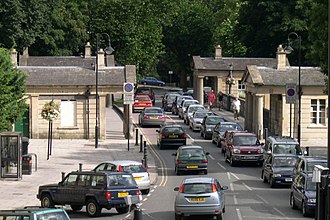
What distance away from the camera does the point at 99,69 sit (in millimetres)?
65562

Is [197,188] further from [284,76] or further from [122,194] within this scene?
[284,76]

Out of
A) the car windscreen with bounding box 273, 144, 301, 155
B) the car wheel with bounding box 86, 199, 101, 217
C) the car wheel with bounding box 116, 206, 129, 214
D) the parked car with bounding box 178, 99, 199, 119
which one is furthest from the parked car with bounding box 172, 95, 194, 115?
the car wheel with bounding box 86, 199, 101, 217

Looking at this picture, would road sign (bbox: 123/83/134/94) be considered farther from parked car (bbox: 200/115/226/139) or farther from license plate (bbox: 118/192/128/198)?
license plate (bbox: 118/192/128/198)

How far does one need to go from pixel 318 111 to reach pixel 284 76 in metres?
4.43

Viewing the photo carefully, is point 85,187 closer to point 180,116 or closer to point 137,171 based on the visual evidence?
point 137,171

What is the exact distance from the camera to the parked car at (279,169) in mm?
40594

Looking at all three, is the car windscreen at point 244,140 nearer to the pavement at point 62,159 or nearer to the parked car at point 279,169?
the pavement at point 62,159

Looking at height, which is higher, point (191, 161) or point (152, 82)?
point (152, 82)

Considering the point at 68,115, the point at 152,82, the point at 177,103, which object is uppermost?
the point at 152,82

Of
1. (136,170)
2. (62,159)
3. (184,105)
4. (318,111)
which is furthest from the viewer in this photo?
(184,105)

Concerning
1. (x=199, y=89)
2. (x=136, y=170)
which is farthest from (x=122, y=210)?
(x=199, y=89)

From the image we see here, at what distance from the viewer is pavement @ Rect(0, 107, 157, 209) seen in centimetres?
3872

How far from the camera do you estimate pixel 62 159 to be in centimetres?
5212

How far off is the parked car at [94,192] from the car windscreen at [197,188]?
1983 millimetres
